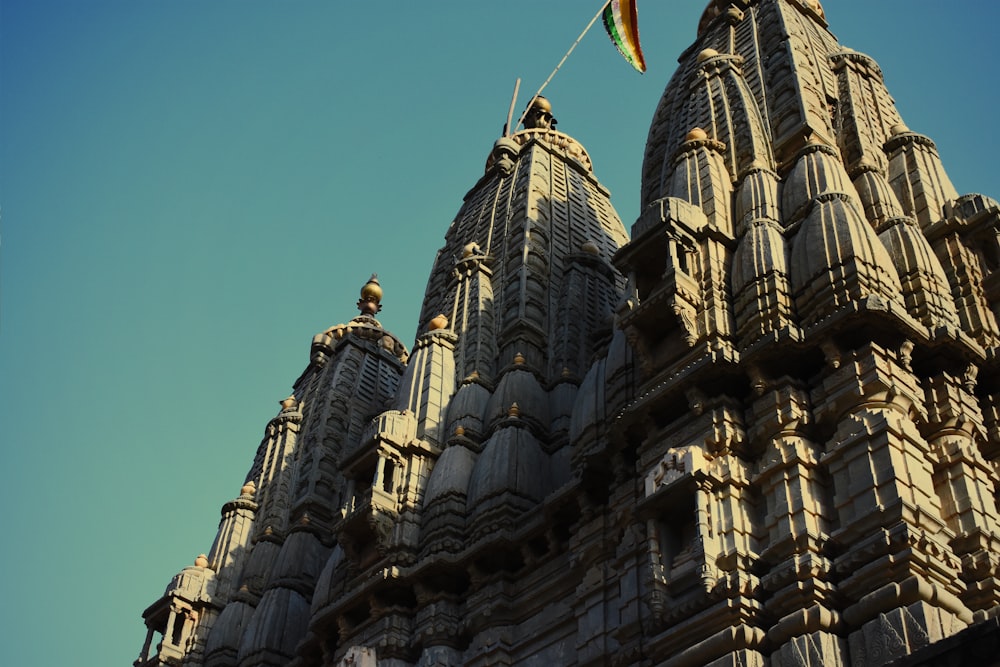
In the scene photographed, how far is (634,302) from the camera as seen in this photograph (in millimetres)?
26906

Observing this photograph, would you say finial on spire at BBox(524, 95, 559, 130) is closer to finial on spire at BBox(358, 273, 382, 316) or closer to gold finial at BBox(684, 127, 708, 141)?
finial on spire at BBox(358, 273, 382, 316)

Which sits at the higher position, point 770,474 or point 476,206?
point 476,206

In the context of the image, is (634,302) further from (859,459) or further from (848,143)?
(848,143)

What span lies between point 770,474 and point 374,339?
1366 inches

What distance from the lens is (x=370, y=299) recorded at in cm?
5966

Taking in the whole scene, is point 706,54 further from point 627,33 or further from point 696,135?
point 627,33

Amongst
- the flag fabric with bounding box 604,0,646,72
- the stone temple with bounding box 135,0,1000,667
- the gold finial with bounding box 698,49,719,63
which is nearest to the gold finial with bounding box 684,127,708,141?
the stone temple with bounding box 135,0,1000,667

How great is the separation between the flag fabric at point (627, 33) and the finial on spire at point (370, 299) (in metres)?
17.6

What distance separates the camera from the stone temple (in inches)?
797

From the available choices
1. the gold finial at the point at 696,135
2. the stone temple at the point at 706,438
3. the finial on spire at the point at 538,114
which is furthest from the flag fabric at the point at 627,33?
the gold finial at the point at 696,135

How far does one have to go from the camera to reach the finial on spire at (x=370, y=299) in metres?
59.3

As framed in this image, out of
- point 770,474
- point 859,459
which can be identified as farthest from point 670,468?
point 859,459

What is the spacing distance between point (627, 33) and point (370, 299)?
1853cm

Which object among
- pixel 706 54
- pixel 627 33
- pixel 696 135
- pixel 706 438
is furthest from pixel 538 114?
pixel 706 438
